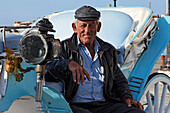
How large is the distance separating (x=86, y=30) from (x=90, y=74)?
14.5 inches

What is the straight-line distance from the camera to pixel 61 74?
3123 millimetres

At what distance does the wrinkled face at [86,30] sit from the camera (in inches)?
126

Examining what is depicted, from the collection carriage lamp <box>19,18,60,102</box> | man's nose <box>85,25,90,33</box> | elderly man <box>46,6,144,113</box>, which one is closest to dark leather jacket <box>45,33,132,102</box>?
elderly man <box>46,6,144,113</box>

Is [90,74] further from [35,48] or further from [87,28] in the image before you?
[35,48]

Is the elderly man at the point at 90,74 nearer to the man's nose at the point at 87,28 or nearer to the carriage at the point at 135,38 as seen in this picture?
the man's nose at the point at 87,28

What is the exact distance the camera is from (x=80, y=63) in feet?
10.3

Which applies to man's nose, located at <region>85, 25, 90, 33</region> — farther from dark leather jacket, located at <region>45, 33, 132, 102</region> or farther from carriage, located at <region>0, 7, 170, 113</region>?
carriage, located at <region>0, 7, 170, 113</region>

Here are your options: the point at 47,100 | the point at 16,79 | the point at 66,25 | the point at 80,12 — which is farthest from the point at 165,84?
the point at 16,79

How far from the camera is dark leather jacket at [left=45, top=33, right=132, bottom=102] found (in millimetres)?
3031

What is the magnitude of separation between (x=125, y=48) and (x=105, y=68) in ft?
2.78

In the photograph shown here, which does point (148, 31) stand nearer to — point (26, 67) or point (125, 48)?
point (125, 48)

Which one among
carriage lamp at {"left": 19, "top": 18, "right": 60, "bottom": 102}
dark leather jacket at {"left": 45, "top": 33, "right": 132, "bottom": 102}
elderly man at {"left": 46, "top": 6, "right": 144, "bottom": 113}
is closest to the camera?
carriage lamp at {"left": 19, "top": 18, "right": 60, "bottom": 102}

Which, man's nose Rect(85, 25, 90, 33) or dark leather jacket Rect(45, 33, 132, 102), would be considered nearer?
dark leather jacket Rect(45, 33, 132, 102)

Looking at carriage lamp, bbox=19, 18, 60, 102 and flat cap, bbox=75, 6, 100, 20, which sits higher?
flat cap, bbox=75, 6, 100, 20
